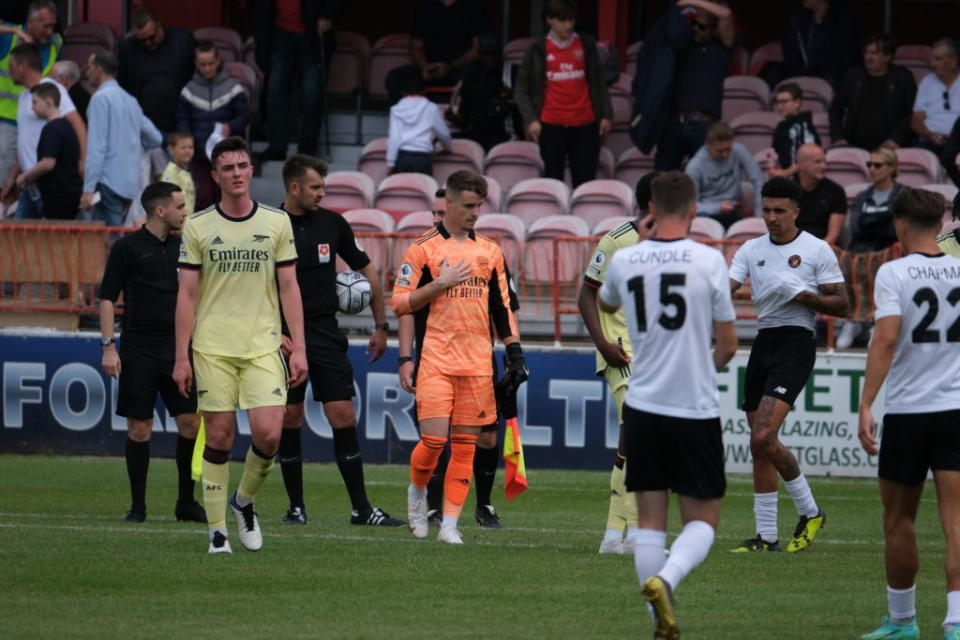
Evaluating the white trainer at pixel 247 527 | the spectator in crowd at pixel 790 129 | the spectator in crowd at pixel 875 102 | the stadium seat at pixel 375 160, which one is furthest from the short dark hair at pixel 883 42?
the white trainer at pixel 247 527

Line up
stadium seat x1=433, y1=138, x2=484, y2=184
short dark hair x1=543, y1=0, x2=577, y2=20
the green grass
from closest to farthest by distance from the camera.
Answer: the green grass → short dark hair x1=543, y1=0, x2=577, y2=20 → stadium seat x1=433, y1=138, x2=484, y2=184

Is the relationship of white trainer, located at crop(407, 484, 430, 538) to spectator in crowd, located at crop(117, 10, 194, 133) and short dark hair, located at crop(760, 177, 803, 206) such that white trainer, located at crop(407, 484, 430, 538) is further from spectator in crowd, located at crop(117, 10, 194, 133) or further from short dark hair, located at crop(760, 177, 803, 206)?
spectator in crowd, located at crop(117, 10, 194, 133)

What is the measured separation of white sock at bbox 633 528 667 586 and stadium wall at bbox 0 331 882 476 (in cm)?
817

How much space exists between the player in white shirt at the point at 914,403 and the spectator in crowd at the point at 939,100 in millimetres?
11031

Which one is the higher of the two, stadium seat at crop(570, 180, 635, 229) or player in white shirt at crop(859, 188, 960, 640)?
stadium seat at crop(570, 180, 635, 229)

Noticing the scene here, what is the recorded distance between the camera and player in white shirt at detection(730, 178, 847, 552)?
9.61m

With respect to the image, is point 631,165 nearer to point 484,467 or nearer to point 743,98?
point 743,98

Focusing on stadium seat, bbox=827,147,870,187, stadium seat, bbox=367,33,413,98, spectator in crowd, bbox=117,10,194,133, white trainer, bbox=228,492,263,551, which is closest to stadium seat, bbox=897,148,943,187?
stadium seat, bbox=827,147,870,187

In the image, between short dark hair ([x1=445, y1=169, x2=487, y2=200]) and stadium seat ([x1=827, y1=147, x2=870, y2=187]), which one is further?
stadium seat ([x1=827, y1=147, x2=870, y2=187])

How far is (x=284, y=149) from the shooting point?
1864 cm

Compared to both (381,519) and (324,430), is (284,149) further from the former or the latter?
(381,519)

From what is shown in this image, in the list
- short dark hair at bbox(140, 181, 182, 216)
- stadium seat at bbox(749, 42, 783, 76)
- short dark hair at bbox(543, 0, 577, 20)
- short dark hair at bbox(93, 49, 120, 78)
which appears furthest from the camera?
stadium seat at bbox(749, 42, 783, 76)

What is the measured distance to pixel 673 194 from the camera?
22.0ft

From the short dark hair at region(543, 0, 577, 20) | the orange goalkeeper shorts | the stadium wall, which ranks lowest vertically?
the stadium wall
